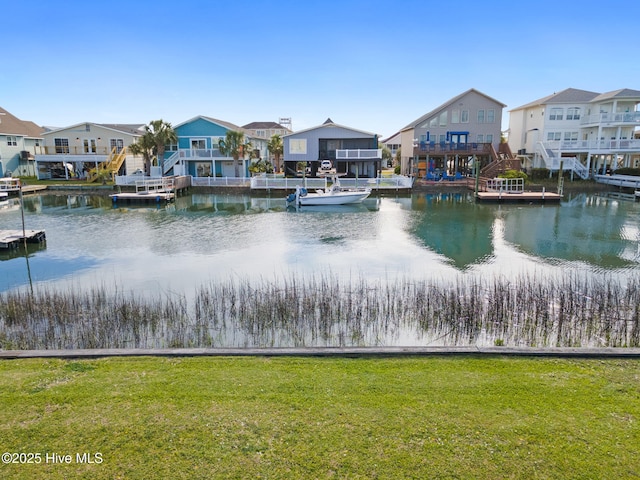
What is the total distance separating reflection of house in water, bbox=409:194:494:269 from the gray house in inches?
437

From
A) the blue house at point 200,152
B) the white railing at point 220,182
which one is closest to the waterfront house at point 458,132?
the white railing at point 220,182

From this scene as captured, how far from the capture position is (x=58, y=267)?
17188mm

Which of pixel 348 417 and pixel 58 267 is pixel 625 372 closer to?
pixel 348 417

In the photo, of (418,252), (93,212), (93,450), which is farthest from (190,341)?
(93,212)

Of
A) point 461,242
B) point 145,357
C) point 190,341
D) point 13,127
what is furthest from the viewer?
point 13,127

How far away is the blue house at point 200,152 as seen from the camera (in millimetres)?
48781

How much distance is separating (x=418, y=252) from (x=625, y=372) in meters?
12.9

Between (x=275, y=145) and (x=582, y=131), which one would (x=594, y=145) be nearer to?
(x=582, y=131)

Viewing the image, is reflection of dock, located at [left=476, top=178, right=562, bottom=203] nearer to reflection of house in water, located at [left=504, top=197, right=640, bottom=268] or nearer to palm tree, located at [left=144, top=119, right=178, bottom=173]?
reflection of house in water, located at [left=504, top=197, right=640, bottom=268]

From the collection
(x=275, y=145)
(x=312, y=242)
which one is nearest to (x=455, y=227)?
(x=312, y=242)

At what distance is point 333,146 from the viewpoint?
48.9m

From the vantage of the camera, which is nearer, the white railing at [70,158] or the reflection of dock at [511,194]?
the reflection of dock at [511,194]

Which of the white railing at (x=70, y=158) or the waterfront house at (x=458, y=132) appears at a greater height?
the waterfront house at (x=458, y=132)

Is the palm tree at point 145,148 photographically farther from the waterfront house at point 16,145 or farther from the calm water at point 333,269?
the waterfront house at point 16,145
